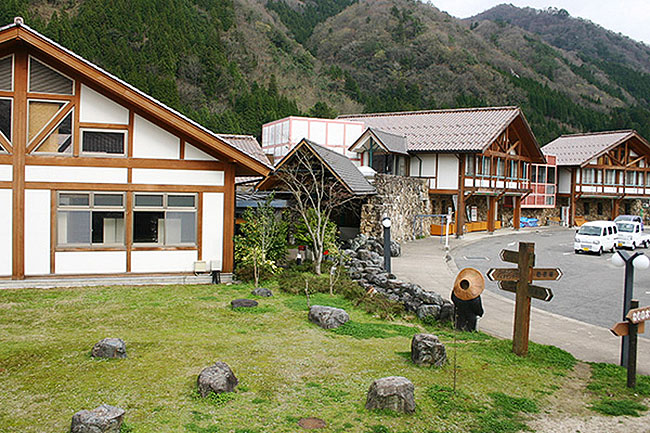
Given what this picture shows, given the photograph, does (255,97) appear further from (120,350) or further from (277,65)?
(120,350)

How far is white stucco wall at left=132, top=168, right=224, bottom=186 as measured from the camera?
505 inches

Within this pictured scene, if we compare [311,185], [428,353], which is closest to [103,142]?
[311,185]

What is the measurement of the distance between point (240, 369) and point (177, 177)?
726 centimetres

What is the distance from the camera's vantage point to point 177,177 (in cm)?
1307

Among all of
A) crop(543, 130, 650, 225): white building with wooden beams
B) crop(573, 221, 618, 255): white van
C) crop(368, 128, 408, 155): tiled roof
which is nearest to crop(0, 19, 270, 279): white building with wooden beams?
crop(368, 128, 408, 155): tiled roof

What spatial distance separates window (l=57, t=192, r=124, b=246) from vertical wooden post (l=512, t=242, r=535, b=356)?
362 inches

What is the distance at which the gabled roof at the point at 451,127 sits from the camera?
2995 centimetres

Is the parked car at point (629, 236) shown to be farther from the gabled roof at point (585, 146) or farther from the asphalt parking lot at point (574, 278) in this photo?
the gabled roof at point (585, 146)

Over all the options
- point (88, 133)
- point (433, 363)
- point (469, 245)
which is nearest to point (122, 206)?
point (88, 133)

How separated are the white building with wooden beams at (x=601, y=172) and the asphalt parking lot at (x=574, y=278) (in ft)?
43.2

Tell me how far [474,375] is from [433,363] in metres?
0.58

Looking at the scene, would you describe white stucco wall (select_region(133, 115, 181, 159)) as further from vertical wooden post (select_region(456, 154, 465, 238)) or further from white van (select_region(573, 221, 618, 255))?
vertical wooden post (select_region(456, 154, 465, 238))

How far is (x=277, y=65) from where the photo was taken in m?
71.7

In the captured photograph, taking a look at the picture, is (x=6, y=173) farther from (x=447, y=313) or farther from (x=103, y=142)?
(x=447, y=313)
